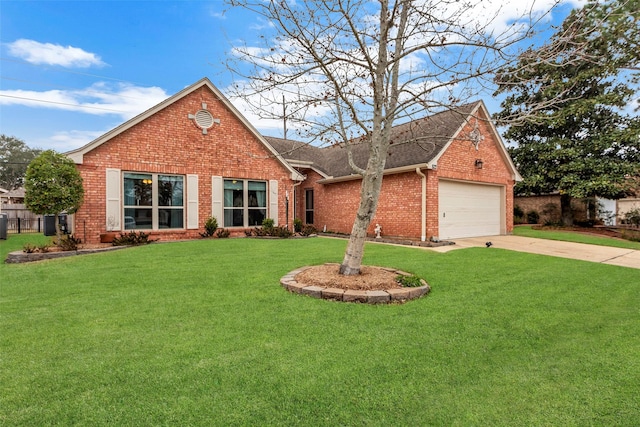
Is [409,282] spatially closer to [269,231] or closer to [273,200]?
[269,231]

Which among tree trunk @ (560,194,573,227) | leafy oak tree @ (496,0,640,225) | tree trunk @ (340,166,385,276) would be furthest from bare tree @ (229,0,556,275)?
tree trunk @ (560,194,573,227)

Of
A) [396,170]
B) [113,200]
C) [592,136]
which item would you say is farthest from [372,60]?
[592,136]

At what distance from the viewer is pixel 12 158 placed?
40500 millimetres

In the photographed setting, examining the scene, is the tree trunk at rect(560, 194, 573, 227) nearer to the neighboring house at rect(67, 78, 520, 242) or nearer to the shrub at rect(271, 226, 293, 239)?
the neighboring house at rect(67, 78, 520, 242)

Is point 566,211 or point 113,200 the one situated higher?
point 113,200

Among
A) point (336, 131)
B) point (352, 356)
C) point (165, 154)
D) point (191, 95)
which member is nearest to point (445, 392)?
point (352, 356)

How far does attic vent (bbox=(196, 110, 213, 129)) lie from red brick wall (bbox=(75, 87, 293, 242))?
0.18 metres

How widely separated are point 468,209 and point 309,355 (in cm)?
1243

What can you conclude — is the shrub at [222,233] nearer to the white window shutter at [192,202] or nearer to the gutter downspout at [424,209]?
the white window shutter at [192,202]

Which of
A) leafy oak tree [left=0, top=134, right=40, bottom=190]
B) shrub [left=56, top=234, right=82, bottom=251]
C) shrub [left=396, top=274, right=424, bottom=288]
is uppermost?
leafy oak tree [left=0, top=134, right=40, bottom=190]

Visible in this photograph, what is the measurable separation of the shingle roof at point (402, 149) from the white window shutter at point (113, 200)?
18.3ft

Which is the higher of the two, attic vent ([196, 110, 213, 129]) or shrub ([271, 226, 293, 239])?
attic vent ([196, 110, 213, 129])

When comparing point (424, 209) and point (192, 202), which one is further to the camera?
point (192, 202)

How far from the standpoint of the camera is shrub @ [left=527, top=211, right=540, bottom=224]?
2014cm
